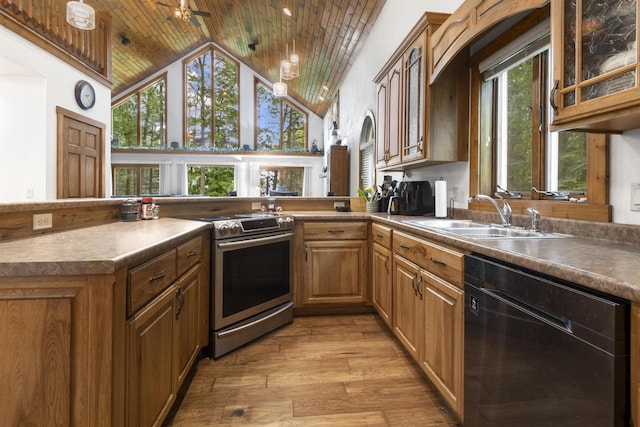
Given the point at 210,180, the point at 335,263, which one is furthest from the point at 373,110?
the point at 210,180

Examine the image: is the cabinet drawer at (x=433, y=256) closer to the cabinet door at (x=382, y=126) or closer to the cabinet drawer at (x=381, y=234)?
the cabinet drawer at (x=381, y=234)

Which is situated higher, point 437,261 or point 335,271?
point 437,261

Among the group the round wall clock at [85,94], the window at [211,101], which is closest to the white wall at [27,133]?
the round wall clock at [85,94]

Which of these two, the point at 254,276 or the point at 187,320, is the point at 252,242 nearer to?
the point at 254,276

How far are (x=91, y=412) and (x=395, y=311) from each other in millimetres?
1751

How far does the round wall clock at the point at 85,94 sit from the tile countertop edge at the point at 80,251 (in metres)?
4.18

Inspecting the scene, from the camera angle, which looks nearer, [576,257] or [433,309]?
[576,257]

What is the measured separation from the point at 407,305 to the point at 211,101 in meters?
9.50

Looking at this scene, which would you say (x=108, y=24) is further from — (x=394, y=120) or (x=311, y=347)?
(x=311, y=347)

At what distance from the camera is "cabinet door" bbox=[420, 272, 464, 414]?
148 centimetres

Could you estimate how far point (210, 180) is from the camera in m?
9.76

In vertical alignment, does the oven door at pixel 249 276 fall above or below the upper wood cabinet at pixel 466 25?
below

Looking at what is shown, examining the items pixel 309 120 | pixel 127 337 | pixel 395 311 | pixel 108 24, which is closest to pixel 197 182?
pixel 309 120

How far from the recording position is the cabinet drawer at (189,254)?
1667 mm
